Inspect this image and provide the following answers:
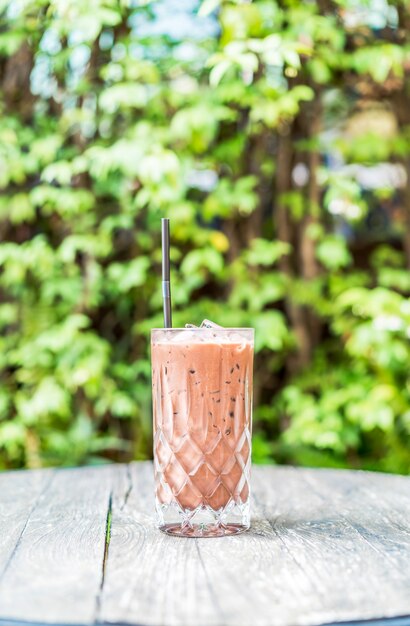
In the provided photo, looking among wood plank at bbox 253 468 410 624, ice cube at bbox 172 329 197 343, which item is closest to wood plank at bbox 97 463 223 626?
wood plank at bbox 253 468 410 624

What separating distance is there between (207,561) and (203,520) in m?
0.16

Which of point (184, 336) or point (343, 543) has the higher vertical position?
point (184, 336)

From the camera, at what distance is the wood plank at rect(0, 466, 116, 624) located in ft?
2.74

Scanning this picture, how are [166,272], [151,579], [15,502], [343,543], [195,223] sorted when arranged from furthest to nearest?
[195,223] < [15,502] < [166,272] < [343,543] < [151,579]

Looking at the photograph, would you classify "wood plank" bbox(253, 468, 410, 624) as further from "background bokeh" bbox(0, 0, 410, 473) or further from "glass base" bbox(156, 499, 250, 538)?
"background bokeh" bbox(0, 0, 410, 473)

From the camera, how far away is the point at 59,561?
102 cm

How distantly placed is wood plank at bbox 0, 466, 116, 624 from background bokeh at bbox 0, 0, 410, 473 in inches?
67.2

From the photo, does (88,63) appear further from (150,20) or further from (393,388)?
(393,388)

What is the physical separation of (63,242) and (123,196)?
12.2 inches

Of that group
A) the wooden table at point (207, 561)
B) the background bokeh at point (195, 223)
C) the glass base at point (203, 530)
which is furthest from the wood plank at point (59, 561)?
the background bokeh at point (195, 223)

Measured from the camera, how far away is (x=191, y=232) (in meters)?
3.20

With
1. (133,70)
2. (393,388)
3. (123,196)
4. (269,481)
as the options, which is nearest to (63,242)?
(123,196)

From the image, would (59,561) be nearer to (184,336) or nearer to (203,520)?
(203,520)

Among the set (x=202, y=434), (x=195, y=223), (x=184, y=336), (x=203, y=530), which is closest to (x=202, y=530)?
(x=203, y=530)
